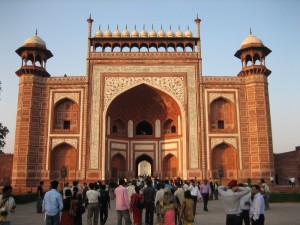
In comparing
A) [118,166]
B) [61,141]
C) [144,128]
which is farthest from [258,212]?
[144,128]

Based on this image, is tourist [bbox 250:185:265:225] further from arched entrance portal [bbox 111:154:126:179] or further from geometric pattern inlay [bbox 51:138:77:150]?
arched entrance portal [bbox 111:154:126:179]

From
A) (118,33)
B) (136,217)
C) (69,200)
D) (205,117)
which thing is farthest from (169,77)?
(69,200)

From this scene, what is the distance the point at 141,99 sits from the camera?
81.6 ft

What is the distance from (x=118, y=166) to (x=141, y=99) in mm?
5230

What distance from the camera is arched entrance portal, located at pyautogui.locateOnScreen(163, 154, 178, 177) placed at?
24188 mm

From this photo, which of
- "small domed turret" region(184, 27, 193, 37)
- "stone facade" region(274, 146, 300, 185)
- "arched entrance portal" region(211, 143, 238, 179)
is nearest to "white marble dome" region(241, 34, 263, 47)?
"small domed turret" region(184, 27, 193, 37)

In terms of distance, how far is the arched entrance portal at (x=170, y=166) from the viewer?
24188mm

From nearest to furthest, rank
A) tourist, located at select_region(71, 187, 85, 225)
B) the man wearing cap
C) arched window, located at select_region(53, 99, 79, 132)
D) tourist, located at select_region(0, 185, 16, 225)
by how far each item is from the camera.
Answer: the man wearing cap < tourist, located at select_region(0, 185, 16, 225) < tourist, located at select_region(71, 187, 85, 225) < arched window, located at select_region(53, 99, 79, 132)

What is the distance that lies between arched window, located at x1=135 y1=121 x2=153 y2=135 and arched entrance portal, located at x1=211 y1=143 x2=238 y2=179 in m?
5.86

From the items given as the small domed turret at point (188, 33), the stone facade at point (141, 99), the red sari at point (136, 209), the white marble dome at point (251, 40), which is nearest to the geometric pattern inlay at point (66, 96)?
the stone facade at point (141, 99)

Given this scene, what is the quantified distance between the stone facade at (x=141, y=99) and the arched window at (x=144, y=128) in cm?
215

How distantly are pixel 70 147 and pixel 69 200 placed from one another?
1681cm

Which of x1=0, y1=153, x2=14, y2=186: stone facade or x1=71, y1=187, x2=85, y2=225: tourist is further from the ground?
x1=0, y1=153, x2=14, y2=186: stone facade

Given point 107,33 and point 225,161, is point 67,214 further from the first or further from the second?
point 107,33
